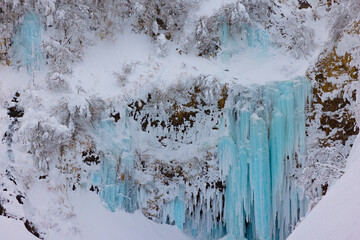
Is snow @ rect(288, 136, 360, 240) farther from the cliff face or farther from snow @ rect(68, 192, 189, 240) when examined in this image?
snow @ rect(68, 192, 189, 240)

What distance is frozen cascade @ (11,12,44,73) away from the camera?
33.8 feet

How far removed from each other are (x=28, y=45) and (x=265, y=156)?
6.81 meters

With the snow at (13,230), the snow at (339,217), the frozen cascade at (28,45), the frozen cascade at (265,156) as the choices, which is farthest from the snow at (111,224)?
the snow at (339,217)

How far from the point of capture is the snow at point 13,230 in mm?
7229

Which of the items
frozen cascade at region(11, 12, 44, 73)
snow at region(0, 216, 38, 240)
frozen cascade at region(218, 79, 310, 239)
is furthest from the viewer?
frozen cascade at region(11, 12, 44, 73)

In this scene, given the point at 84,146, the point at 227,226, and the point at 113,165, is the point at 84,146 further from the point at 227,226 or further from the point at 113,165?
the point at 227,226

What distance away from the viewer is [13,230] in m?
7.55

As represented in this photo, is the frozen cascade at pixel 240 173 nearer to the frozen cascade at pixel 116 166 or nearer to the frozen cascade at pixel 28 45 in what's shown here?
the frozen cascade at pixel 116 166

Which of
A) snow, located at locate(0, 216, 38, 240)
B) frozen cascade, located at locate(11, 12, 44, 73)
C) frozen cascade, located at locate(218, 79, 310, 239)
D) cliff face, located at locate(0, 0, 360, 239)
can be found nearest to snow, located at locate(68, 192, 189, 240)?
cliff face, located at locate(0, 0, 360, 239)

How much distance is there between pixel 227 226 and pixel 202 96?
342cm

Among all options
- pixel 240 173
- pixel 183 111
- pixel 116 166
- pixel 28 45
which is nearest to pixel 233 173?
pixel 240 173

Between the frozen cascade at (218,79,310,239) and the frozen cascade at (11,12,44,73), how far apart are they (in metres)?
5.27

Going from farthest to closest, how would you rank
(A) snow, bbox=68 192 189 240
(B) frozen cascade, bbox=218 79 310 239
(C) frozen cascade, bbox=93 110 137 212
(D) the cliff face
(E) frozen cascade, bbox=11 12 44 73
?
(E) frozen cascade, bbox=11 12 44 73
(C) frozen cascade, bbox=93 110 137 212
(B) frozen cascade, bbox=218 79 310 239
(D) the cliff face
(A) snow, bbox=68 192 189 240

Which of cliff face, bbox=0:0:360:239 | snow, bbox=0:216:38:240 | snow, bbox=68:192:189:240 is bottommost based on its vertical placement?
snow, bbox=68:192:189:240
